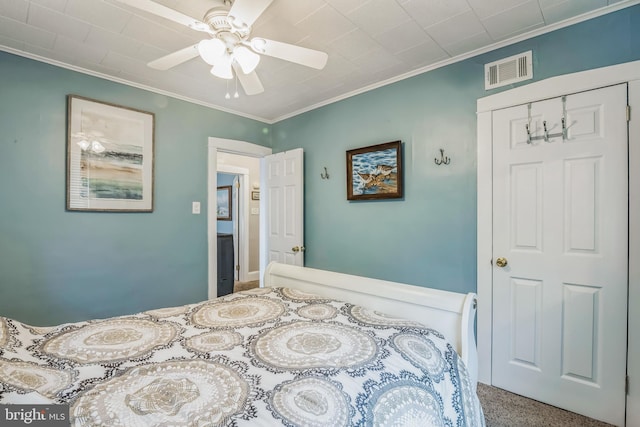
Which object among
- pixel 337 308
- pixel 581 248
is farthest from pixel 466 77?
pixel 337 308

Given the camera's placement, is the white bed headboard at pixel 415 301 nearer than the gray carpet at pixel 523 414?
Yes

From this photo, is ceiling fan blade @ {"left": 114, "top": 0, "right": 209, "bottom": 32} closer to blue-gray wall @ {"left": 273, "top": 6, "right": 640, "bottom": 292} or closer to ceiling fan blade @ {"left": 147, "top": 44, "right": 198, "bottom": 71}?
ceiling fan blade @ {"left": 147, "top": 44, "right": 198, "bottom": 71}

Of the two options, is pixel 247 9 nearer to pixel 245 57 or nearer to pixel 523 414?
pixel 245 57

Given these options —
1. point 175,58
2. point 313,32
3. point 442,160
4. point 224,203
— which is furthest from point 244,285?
point 313,32

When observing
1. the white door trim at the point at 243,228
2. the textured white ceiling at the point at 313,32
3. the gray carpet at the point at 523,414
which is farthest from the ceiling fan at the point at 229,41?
the white door trim at the point at 243,228

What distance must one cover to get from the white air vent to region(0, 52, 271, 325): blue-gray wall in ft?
8.50

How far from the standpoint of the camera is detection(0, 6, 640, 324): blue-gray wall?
211 centimetres

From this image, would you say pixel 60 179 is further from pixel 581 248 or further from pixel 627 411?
pixel 627 411

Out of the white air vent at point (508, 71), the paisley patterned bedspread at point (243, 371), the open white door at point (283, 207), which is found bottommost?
the paisley patterned bedspread at point (243, 371)

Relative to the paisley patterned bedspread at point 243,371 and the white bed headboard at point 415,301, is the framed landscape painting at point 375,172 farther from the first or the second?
the paisley patterned bedspread at point 243,371

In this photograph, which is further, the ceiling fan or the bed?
the ceiling fan

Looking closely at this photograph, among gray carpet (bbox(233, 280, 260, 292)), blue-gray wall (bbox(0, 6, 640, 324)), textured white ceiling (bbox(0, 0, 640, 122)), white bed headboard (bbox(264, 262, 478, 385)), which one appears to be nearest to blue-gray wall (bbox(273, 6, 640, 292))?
blue-gray wall (bbox(0, 6, 640, 324))

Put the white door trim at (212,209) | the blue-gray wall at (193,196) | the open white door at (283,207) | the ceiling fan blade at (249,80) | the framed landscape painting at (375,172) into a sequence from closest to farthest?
the ceiling fan blade at (249,80) → the blue-gray wall at (193,196) → the framed landscape painting at (375,172) → the white door trim at (212,209) → the open white door at (283,207)

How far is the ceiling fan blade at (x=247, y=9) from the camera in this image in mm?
1265
